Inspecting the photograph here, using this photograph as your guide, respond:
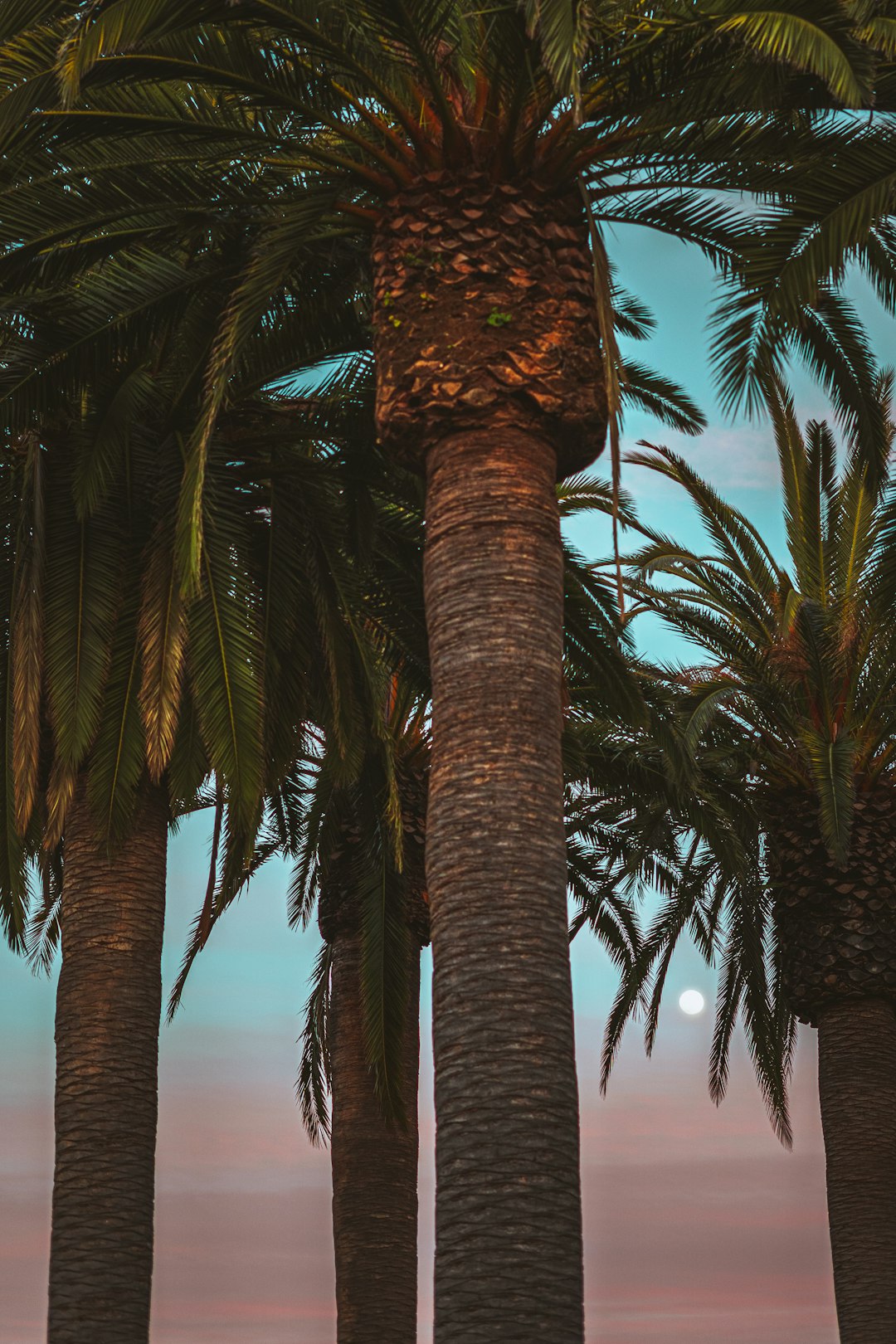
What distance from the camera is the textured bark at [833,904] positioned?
57.3ft

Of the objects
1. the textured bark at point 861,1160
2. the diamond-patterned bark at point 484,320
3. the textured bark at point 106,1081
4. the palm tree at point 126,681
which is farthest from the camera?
the textured bark at point 861,1160

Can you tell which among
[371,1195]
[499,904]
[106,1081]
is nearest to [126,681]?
[106,1081]

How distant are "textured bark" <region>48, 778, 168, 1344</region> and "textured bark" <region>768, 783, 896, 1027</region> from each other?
304 inches

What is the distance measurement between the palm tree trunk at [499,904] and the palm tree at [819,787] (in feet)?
23.3

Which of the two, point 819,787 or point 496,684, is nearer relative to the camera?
point 496,684

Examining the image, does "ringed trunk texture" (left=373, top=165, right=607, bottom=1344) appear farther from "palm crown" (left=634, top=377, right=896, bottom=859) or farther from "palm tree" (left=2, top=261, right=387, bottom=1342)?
"palm crown" (left=634, top=377, right=896, bottom=859)

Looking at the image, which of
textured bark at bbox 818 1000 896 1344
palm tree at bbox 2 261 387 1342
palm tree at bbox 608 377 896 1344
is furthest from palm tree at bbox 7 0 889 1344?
textured bark at bbox 818 1000 896 1344

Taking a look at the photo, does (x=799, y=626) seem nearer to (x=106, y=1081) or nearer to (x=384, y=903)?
(x=384, y=903)

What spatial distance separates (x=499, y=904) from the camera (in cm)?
839

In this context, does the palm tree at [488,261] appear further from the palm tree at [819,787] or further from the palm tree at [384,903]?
the palm tree at [819,787]

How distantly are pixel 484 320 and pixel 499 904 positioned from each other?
339cm

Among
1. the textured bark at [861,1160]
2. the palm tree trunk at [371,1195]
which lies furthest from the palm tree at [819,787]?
the palm tree trunk at [371,1195]

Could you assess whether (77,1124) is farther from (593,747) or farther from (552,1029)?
(593,747)

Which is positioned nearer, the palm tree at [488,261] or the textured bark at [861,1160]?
the palm tree at [488,261]
